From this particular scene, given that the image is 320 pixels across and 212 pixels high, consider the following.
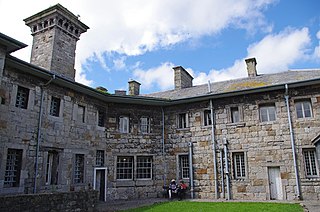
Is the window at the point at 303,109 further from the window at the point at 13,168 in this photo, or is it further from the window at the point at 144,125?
the window at the point at 13,168

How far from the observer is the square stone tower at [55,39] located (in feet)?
49.9

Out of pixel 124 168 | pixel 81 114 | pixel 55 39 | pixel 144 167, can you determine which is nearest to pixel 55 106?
pixel 81 114

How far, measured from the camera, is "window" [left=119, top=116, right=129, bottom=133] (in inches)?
575

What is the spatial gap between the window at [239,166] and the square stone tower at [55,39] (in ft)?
32.7

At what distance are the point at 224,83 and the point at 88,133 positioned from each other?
27.1ft

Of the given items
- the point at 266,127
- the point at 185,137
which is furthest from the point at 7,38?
the point at 266,127

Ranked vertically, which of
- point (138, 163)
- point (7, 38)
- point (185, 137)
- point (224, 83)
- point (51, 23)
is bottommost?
point (138, 163)

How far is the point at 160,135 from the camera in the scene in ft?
49.2

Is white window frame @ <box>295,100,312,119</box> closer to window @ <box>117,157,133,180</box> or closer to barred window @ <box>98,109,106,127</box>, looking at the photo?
window @ <box>117,157,133,180</box>

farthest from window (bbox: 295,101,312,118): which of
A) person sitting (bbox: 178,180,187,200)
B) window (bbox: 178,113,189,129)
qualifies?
person sitting (bbox: 178,180,187,200)

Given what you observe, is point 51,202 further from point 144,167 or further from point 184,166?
point 184,166

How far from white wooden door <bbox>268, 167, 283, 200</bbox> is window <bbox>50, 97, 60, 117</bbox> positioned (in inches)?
380

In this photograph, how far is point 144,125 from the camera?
1507 cm

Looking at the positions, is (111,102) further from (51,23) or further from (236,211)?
(236,211)
